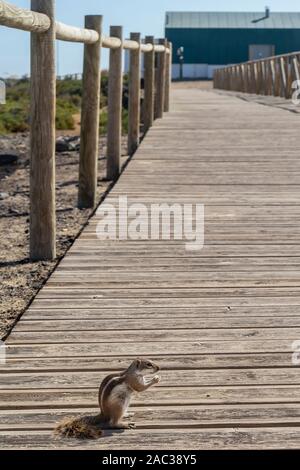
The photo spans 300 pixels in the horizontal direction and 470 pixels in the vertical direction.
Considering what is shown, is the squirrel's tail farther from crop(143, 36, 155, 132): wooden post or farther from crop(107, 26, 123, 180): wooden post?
crop(143, 36, 155, 132): wooden post

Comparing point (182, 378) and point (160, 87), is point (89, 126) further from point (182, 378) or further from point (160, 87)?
point (160, 87)

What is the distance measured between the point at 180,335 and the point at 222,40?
58801 millimetres

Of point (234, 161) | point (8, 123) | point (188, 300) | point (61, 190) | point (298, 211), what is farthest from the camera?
point (8, 123)

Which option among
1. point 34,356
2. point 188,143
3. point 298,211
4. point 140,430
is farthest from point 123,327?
point 188,143

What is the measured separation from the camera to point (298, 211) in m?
6.57

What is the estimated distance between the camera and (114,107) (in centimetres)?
942

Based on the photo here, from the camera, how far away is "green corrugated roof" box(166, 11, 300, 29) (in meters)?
62.5

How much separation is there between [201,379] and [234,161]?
5.91 m

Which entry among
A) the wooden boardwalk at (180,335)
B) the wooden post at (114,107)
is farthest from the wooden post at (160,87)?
the wooden boardwalk at (180,335)

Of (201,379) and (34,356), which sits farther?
(34,356)

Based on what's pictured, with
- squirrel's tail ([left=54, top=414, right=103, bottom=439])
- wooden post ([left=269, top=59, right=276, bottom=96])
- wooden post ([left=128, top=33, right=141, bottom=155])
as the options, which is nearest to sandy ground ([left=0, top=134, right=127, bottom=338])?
wooden post ([left=128, top=33, right=141, bottom=155])

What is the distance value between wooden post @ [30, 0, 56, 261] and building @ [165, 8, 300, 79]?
53.5 m

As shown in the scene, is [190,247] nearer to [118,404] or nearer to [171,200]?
[171,200]

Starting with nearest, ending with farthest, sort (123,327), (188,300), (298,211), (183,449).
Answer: (183,449)
(123,327)
(188,300)
(298,211)
